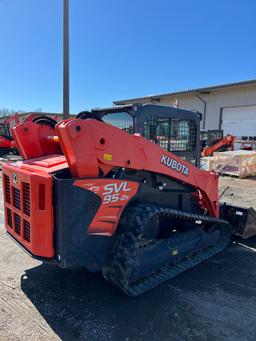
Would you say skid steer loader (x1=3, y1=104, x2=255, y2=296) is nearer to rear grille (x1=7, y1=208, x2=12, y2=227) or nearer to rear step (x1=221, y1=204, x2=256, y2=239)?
rear grille (x1=7, y1=208, x2=12, y2=227)

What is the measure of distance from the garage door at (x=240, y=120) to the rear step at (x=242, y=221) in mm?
17001

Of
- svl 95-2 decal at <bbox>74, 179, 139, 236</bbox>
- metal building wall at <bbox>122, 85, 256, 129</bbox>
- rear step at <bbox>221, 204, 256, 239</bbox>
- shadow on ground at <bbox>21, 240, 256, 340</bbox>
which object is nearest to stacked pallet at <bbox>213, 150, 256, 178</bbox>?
rear step at <bbox>221, 204, 256, 239</bbox>

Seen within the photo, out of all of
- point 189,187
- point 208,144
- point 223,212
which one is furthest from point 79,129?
point 208,144

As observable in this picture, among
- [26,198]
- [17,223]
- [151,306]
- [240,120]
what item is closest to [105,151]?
[26,198]

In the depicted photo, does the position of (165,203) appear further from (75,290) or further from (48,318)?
(48,318)

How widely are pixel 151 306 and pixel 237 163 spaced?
9.99 meters

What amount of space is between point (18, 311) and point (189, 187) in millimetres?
2583

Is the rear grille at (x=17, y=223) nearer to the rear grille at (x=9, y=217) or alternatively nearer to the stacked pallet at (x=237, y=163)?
the rear grille at (x=9, y=217)

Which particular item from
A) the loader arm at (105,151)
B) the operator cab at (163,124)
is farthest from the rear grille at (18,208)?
the operator cab at (163,124)

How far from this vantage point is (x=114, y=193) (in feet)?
9.80

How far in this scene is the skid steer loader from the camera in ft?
8.87

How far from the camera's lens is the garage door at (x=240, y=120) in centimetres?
2034

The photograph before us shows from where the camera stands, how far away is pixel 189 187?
13.4 ft

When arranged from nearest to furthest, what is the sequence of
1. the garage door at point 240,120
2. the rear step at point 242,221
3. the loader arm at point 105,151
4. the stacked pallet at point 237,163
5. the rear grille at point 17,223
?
the loader arm at point 105,151
the rear grille at point 17,223
the rear step at point 242,221
the stacked pallet at point 237,163
the garage door at point 240,120
